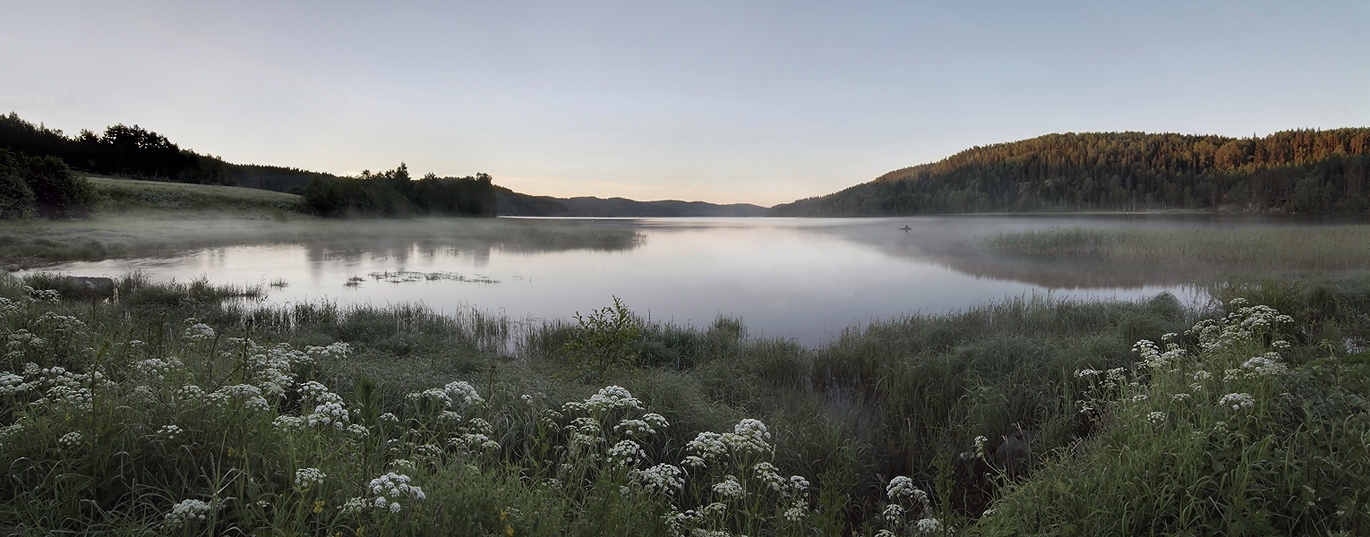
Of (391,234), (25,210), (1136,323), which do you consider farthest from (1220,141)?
(25,210)

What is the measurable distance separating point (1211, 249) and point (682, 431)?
30690 mm

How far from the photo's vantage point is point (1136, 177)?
3836 inches

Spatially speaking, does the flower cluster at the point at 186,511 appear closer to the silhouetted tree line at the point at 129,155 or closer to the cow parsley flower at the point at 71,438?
the cow parsley flower at the point at 71,438

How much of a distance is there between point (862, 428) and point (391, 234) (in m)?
49.9

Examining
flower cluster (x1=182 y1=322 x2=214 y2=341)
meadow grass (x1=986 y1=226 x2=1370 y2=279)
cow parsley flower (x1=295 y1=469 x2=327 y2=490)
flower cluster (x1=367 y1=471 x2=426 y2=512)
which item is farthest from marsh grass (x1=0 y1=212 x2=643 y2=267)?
meadow grass (x1=986 y1=226 x2=1370 y2=279)

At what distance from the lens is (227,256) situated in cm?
2672

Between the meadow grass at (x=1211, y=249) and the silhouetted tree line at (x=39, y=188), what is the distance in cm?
5613

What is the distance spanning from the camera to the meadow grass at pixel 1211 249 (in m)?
20.2

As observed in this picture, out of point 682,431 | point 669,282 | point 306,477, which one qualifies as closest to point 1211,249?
point 669,282

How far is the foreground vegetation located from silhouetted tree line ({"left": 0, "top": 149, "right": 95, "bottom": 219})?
32.8 meters

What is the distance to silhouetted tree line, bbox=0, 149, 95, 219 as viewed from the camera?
31.1 metres

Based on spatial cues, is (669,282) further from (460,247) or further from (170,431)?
(460,247)

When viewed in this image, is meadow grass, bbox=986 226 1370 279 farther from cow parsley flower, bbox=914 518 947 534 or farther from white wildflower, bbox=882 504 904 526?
cow parsley flower, bbox=914 518 947 534

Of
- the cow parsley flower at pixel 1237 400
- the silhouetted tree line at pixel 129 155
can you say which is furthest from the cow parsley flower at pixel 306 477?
the silhouetted tree line at pixel 129 155
